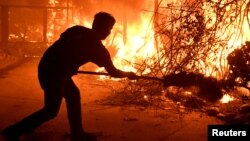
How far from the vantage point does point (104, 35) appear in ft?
17.8

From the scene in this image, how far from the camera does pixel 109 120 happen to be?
6891 millimetres

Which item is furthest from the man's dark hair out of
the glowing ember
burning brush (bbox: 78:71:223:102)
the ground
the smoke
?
the smoke

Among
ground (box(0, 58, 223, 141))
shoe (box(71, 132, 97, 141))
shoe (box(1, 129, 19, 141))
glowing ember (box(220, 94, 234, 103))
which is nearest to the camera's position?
shoe (box(1, 129, 19, 141))

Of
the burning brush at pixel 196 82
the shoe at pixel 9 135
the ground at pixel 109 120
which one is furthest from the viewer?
the ground at pixel 109 120

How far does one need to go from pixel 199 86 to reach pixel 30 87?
193 inches

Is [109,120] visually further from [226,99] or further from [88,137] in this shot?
[226,99]

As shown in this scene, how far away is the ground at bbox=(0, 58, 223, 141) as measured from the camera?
19.8 ft

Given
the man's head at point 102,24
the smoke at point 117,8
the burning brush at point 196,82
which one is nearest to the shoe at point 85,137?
the burning brush at point 196,82

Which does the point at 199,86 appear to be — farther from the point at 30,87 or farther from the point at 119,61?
the point at 119,61

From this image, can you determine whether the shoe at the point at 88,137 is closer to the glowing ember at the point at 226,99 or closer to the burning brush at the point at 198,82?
the burning brush at the point at 198,82

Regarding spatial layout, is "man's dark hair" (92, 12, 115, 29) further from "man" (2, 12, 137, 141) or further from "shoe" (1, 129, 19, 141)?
"shoe" (1, 129, 19, 141)

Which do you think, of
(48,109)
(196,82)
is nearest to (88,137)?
(48,109)

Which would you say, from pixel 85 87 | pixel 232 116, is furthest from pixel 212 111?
pixel 85 87

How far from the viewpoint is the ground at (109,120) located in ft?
19.8
